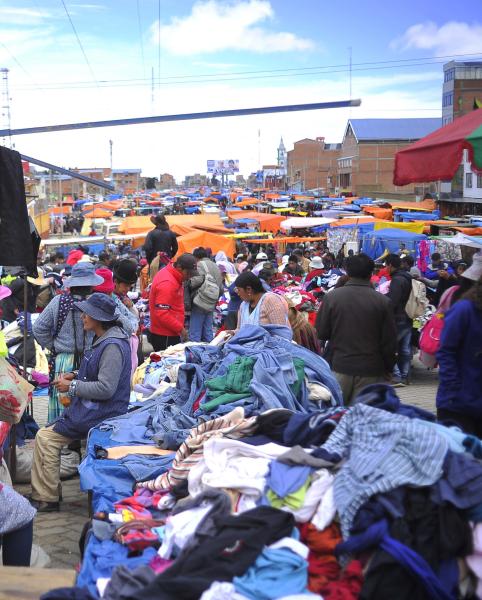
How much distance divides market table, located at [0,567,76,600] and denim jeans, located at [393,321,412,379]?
26.8 ft

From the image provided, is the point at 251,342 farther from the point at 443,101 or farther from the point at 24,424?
the point at 443,101

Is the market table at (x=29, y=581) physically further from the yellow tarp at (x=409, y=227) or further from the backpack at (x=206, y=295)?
the yellow tarp at (x=409, y=227)

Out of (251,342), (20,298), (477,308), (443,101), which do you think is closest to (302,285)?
(20,298)

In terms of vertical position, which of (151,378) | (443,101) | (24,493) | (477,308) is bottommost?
(24,493)

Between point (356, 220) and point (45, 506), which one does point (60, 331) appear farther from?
point (356, 220)

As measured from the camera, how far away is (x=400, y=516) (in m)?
2.69

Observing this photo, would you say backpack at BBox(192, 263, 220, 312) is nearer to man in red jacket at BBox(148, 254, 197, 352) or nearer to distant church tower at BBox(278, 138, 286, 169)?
man in red jacket at BBox(148, 254, 197, 352)

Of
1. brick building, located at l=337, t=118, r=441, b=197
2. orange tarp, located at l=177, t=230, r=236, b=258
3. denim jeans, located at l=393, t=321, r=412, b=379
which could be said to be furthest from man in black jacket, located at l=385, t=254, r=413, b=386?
brick building, located at l=337, t=118, r=441, b=197

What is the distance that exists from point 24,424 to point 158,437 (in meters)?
2.82

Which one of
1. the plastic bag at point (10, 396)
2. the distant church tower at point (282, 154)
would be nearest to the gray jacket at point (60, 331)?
the plastic bag at point (10, 396)

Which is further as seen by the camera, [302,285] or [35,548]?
[302,285]

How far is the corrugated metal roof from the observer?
276 feet

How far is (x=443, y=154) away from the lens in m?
5.43

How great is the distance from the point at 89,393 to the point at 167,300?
3489 mm
